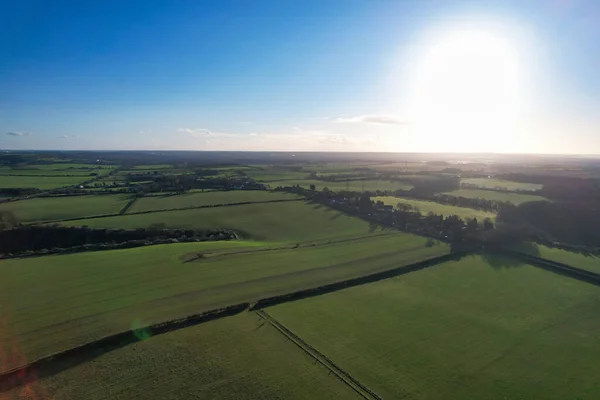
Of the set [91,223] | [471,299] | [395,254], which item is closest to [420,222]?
[395,254]

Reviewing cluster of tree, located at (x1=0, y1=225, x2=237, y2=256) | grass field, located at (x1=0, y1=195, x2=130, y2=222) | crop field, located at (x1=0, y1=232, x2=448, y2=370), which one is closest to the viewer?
crop field, located at (x1=0, y1=232, x2=448, y2=370)

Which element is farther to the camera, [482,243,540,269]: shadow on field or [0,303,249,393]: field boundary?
[482,243,540,269]: shadow on field

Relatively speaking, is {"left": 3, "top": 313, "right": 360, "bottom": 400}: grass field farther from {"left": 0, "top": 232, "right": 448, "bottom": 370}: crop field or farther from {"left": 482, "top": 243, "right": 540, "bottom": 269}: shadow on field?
{"left": 482, "top": 243, "right": 540, "bottom": 269}: shadow on field

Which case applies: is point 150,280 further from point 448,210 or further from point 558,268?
point 448,210

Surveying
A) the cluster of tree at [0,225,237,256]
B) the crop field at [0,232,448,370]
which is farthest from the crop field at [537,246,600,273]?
the cluster of tree at [0,225,237,256]

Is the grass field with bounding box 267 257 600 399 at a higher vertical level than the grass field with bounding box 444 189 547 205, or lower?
lower

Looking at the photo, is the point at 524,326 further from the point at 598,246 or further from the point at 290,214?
the point at 290,214

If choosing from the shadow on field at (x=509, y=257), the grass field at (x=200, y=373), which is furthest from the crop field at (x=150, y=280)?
the shadow on field at (x=509, y=257)

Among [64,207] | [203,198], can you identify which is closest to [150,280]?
[64,207]
